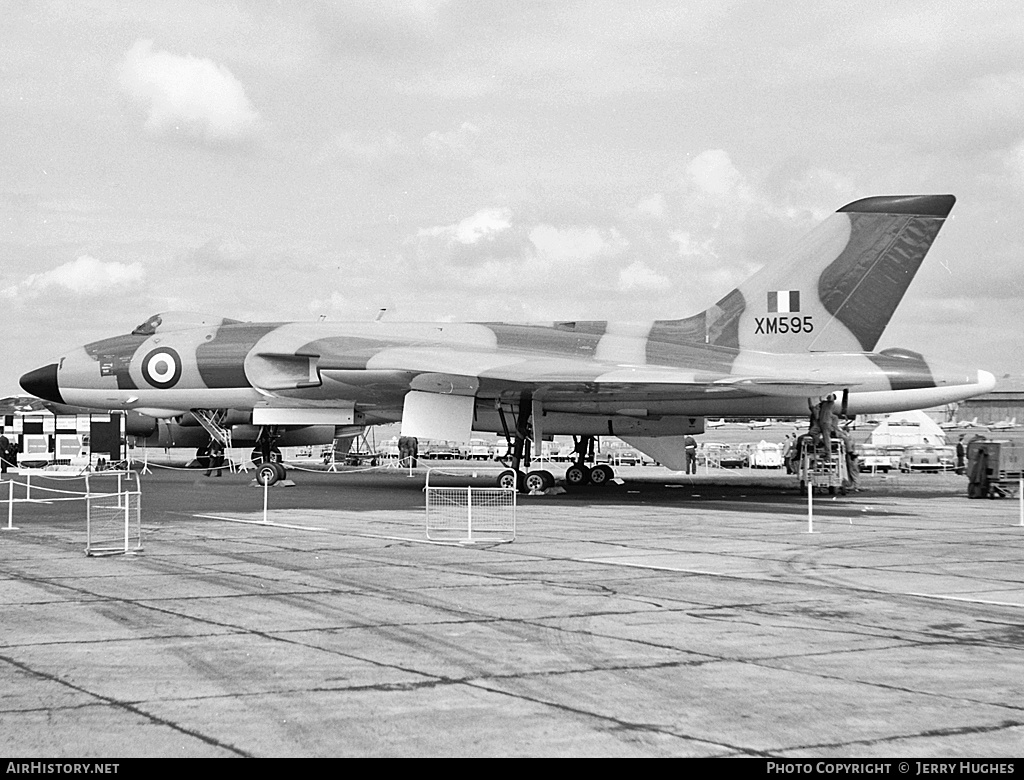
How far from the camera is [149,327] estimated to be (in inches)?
984

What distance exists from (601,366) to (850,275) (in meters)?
5.23

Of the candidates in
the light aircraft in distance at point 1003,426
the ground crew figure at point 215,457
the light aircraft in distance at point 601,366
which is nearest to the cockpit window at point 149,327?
the light aircraft in distance at point 601,366

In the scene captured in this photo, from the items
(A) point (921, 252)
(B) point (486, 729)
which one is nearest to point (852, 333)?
(A) point (921, 252)

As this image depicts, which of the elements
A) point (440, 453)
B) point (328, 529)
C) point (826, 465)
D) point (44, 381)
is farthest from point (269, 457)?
point (440, 453)

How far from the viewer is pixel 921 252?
21.3 metres

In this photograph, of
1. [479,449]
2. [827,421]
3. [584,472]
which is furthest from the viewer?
[479,449]

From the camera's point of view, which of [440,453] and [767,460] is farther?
[440,453]

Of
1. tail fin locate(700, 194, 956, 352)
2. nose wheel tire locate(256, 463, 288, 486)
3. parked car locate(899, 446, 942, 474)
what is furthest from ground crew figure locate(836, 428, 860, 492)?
parked car locate(899, 446, 942, 474)

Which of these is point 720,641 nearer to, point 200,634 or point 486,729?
point 486,729

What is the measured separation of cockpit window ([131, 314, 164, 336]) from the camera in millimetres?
24906

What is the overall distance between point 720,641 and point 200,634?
127 inches

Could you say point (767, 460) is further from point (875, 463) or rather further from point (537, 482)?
point (537, 482)
